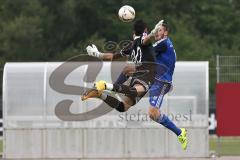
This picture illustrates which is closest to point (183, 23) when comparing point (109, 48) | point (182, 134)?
point (109, 48)

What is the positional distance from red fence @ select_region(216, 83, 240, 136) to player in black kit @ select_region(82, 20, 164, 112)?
991 cm

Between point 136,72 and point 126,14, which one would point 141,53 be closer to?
point 136,72

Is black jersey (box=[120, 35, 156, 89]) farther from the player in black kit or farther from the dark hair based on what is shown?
the dark hair

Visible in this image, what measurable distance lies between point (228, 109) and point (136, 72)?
10.3 m

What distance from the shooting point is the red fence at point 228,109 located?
2689cm

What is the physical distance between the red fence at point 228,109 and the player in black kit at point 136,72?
9.91m

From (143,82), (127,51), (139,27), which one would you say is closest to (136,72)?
(143,82)

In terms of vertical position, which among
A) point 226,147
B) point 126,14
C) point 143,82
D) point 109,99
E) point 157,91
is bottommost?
point 226,147

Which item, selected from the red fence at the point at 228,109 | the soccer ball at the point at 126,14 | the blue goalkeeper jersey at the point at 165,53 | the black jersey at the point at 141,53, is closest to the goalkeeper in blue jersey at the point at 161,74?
the blue goalkeeper jersey at the point at 165,53

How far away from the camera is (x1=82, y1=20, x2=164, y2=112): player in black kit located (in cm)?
1655

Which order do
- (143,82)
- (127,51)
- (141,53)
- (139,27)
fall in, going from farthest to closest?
Result: 1. (127,51)
2. (143,82)
3. (139,27)
4. (141,53)

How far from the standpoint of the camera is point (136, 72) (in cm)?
1730

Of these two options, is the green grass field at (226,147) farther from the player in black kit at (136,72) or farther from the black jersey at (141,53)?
the black jersey at (141,53)

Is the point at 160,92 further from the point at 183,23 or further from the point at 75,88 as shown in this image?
the point at 183,23
